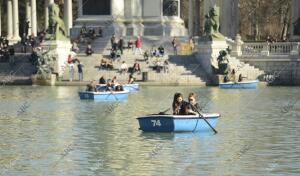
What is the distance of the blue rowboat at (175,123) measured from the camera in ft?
107

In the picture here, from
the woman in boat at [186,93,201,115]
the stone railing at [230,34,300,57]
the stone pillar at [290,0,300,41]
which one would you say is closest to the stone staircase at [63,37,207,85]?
the stone railing at [230,34,300,57]

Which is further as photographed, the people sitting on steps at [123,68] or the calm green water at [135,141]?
the people sitting on steps at [123,68]

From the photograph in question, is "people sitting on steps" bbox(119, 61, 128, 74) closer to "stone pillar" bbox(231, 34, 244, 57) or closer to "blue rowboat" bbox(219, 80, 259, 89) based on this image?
"blue rowboat" bbox(219, 80, 259, 89)

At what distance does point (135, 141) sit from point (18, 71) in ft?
132

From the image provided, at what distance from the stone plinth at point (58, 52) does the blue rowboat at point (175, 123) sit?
35916mm

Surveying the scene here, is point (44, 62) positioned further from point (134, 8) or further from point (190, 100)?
point (190, 100)

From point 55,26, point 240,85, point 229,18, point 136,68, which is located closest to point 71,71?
point 136,68

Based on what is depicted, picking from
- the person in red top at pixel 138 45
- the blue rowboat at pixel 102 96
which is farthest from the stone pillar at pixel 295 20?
the blue rowboat at pixel 102 96

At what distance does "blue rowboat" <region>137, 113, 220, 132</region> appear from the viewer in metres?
32.5

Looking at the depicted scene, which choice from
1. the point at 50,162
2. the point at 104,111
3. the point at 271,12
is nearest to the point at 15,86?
the point at 104,111

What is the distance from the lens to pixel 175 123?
1283 inches

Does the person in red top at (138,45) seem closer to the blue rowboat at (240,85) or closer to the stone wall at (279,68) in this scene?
the stone wall at (279,68)

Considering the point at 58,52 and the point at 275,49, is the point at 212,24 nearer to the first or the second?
the point at 275,49

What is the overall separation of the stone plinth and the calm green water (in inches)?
705
